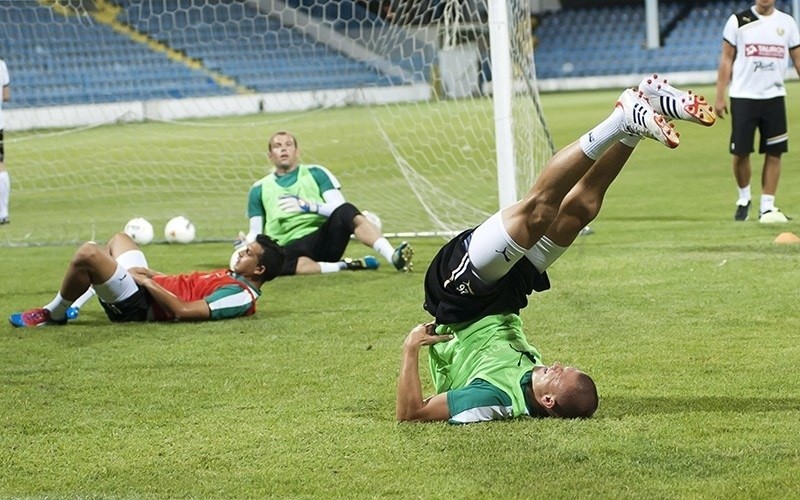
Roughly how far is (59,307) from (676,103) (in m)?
4.39

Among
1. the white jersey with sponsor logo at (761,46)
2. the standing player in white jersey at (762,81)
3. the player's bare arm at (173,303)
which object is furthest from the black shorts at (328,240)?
the white jersey with sponsor logo at (761,46)

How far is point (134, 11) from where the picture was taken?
21781mm

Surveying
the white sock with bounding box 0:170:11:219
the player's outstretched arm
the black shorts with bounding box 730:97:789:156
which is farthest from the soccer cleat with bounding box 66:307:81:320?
the black shorts with bounding box 730:97:789:156

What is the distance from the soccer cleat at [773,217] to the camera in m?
11.5

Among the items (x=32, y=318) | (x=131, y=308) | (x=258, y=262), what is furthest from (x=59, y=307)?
(x=258, y=262)

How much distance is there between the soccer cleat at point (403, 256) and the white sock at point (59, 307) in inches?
109

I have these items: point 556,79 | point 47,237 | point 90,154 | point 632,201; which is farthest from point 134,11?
point 556,79

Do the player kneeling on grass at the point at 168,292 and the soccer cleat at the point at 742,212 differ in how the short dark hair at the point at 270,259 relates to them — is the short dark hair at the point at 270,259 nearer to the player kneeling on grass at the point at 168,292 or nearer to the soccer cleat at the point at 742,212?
the player kneeling on grass at the point at 168,292

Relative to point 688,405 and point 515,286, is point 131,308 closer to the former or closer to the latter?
point 515,286

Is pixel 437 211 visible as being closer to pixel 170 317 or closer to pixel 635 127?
pixel 170 317

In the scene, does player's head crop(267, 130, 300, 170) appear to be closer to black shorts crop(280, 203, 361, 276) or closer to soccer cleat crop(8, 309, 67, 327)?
black shorts crop(280, 203, 361, 276)

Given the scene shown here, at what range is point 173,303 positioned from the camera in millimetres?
7922

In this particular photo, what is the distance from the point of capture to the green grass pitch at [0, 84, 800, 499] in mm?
4594

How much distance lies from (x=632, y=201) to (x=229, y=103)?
59.2 ft
